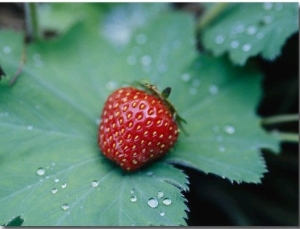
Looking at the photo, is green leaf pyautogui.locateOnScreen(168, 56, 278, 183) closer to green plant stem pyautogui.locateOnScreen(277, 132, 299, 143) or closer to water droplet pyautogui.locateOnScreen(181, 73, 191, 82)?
water droplet pyautogui.locateOnScreen(181, 73, 191, 82)

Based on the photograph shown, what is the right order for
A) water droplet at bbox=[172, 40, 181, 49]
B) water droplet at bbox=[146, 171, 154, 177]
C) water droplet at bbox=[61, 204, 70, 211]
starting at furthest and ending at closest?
water droplet at bbox=[172, 40, 181, 49] < water droplet at bbox=[146, 171, 154, 177] < water droplet at bbox=[61, 204, 70, 211]

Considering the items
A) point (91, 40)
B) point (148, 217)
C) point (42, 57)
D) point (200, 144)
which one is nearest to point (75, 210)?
point (148, 217)

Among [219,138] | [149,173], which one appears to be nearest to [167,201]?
[149,173]

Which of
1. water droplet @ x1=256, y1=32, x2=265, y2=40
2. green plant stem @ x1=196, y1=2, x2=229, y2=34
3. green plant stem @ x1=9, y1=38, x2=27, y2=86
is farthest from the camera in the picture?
green plant stem @ x1=196, y1=2, x2=229, y2=34

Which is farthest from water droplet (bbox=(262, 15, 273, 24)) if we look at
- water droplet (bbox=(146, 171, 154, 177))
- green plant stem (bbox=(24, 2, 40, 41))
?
green plant stem (bbox=(24, 2, 40, 41))

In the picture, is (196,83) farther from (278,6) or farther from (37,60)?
(37,60)

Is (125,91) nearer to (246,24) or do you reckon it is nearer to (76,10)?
(246,24)
